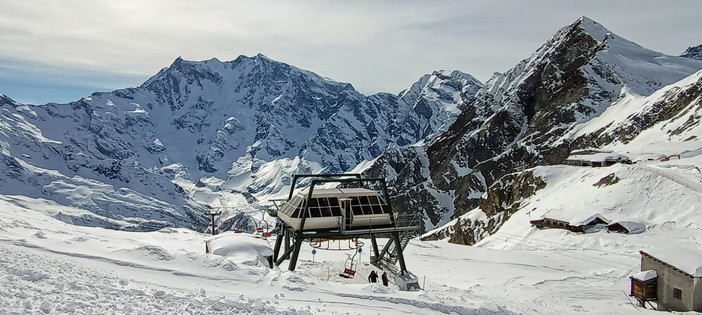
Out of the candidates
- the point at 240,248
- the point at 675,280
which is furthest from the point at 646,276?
the point at 240,248

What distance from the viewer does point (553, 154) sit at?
147125 mm

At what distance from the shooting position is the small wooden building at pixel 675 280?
26.2 metres

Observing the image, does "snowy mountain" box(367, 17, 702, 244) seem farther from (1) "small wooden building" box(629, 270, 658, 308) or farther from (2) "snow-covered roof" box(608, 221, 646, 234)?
(1) "small wooden building" box(629, 270, 658, 308)

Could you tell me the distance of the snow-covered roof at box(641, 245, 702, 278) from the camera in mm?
26408

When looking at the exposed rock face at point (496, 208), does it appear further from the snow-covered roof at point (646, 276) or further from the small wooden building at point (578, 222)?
the snow-covered roof at point (646, 276)

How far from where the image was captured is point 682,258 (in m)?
28.1

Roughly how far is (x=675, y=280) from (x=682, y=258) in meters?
1.51

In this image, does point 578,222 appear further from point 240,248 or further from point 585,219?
point 240,248

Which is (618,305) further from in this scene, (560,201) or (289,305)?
(560,201)

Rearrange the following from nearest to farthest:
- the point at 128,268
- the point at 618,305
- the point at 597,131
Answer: the point at 128,268 < the point at 618,305 < the point at 597,131

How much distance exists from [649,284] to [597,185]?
4466 cm

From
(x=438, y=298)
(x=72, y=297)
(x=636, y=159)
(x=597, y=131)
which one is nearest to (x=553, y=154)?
(x=597, y=131)

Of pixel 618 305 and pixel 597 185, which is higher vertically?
pixel 597 185

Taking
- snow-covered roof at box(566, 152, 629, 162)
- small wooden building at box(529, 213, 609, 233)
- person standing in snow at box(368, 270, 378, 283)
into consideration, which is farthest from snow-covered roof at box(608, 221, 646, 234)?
snow-covered roof at box(566, 152, 629, 162)
